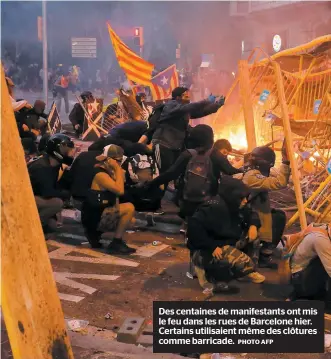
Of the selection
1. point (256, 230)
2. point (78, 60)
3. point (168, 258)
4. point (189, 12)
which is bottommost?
point (168, 258)

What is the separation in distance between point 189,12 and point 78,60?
8.47 meters

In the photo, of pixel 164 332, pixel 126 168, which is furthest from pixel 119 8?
pixel 164 332

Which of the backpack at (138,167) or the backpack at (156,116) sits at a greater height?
the backpack at (156,116)

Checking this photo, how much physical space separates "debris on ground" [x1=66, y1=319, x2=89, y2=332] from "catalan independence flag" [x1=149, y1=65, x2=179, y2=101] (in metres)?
10.5

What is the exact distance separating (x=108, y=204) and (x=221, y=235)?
1.75m

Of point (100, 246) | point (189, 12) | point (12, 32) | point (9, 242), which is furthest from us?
point (189, 12)

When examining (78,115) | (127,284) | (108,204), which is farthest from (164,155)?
(78,115)

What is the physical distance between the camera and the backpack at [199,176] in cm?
612

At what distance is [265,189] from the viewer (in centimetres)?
574

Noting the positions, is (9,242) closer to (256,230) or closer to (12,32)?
(256,230)

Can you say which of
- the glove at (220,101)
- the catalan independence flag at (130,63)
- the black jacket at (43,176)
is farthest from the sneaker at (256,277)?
the catalan independence flag at (130,63)

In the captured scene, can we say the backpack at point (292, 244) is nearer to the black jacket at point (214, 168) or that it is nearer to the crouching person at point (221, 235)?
the crouching person at point (221, 235)

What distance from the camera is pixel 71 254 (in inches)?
255

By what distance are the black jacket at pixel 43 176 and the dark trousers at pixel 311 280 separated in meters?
3.08
